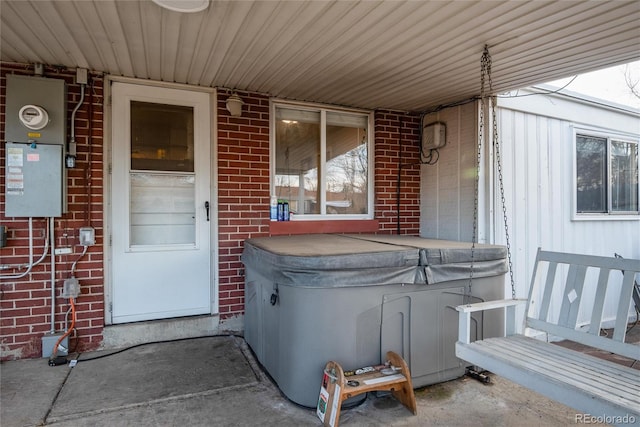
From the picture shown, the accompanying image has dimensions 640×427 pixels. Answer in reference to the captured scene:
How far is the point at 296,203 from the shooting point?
4230 millimetres

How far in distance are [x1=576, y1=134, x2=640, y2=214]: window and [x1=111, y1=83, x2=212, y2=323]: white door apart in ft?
14.9

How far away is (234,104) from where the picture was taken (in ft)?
12.2

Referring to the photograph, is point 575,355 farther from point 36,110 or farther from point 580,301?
point 36,110

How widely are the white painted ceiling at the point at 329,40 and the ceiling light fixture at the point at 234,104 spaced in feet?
0.60

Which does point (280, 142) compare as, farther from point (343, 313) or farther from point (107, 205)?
point (343, 313)

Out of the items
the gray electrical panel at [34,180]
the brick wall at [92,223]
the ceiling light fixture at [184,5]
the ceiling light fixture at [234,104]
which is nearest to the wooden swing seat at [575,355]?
the brick wall at [92,223]

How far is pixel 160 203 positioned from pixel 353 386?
258 cm

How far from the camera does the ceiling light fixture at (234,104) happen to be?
371cm

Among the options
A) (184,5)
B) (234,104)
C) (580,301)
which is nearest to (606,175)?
(580,301)

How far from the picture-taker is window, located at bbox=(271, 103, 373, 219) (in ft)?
13.8

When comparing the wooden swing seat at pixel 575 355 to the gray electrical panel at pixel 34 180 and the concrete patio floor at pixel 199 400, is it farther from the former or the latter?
the gray electrical panel at pixel 34 180

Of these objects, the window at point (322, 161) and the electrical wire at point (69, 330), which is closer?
the electrical wire at point (69, 330)

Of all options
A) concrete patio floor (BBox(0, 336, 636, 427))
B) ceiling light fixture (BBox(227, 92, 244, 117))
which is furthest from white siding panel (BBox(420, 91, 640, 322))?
Answer: ceiling light fixture (BBox(227, 92, 244, 117))

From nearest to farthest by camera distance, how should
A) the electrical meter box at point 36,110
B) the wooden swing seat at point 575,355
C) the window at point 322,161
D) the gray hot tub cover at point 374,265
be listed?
the wooden swing seat at point 575,355, the gray hot tub cover at point 374,265, the electrical meter box at point 36,110, the window at point 322,161
